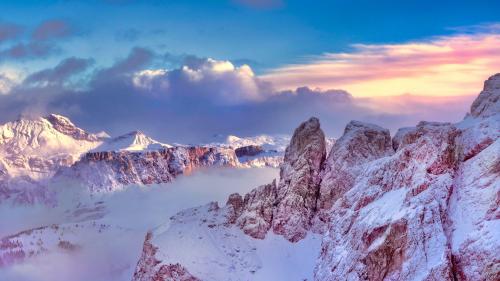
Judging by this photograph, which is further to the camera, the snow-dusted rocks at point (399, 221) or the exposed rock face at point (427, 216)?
the snow-dusted rocks at point (399, 221)

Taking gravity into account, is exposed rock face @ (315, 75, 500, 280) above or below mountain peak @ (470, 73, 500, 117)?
below

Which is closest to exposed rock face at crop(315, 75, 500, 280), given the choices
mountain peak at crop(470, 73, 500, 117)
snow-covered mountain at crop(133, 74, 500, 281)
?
snow-covered mountain at crop(133, 74, 500, 281)

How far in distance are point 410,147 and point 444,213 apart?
31789 millimetres

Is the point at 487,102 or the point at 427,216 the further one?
the point at 487,102

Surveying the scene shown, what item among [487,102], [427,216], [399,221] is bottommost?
[399,221]

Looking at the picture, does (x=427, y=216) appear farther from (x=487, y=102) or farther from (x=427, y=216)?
(x=487, y=102)

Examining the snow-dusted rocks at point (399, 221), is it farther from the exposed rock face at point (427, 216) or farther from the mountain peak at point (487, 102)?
the mountain peak at point (487, 102)

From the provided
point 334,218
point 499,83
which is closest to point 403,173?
point 334,218

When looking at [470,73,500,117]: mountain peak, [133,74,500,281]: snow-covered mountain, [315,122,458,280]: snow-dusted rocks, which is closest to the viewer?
[133,74,500,281]: snow-covered mountain

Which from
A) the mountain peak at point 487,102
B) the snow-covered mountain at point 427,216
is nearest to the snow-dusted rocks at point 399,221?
the snow-covered mountain at point 427,216

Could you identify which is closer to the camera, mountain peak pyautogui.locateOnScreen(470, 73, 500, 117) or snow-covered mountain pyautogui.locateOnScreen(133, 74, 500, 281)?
snow-covered mountain pyautogui.locateOnScreen(133, 74, 500, 281)

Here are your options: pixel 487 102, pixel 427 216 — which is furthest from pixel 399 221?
pixel 487 102

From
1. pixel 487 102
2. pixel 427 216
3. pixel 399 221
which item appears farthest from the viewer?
pixel 487 102

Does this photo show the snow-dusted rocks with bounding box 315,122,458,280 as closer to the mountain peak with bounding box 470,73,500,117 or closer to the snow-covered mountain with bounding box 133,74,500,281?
the snow-covered mountain with bounding box 133,74,500,281
